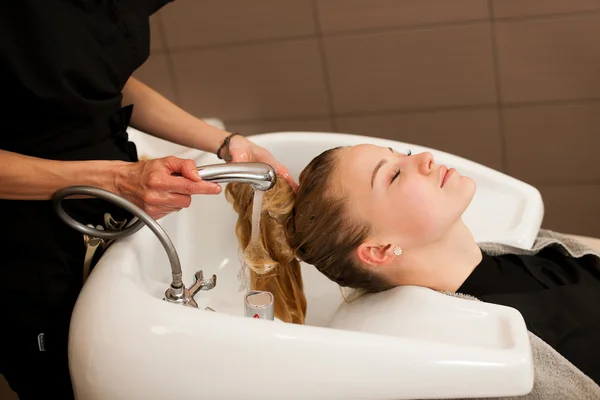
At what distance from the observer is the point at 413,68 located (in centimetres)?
263

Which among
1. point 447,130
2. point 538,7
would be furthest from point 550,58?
point 447,130

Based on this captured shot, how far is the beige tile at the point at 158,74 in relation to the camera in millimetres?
2836

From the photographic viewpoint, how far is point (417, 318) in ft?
4.25

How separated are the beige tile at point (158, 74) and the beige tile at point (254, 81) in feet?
0.14

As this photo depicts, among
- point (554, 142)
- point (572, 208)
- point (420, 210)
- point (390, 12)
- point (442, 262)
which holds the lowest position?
point (572, 208)

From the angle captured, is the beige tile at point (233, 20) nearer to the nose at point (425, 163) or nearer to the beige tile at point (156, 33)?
the beige tile at point (156, 33)

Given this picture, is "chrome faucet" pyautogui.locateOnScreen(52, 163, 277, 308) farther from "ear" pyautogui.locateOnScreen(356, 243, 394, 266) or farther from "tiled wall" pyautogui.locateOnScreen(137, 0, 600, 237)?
"tiled wall" pyautogui.locateOnScreen(137, 0, 600, 237)

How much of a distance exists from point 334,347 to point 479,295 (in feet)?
1.64

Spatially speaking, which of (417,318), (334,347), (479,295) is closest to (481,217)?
(479,295)

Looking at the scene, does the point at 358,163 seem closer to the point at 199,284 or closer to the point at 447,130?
the point at 199,284

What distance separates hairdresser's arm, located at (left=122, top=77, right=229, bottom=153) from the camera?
5.44 ft

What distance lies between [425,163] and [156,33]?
163cm

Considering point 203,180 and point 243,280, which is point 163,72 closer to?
point 243,280

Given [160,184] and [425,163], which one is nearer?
[160,184]
